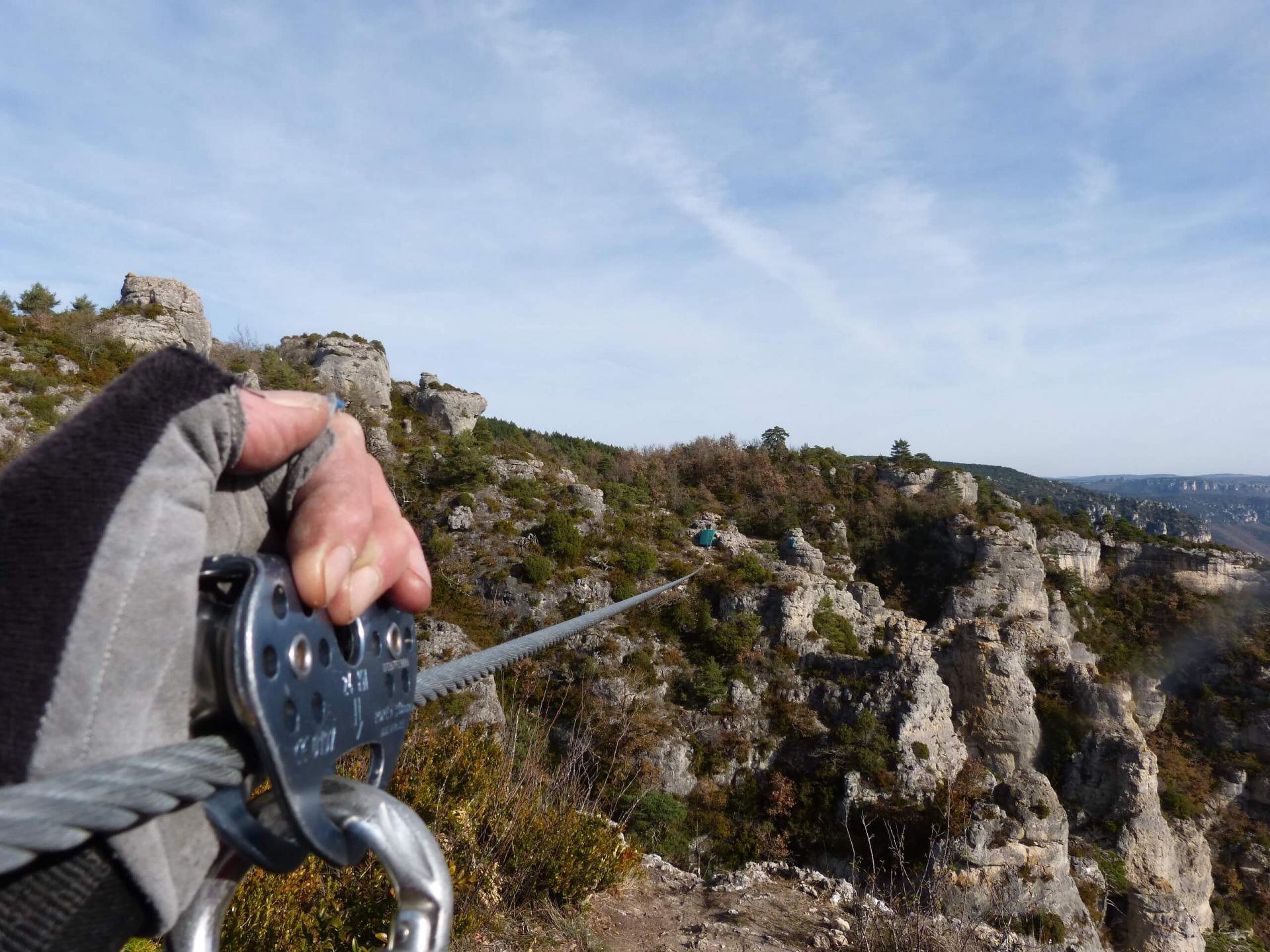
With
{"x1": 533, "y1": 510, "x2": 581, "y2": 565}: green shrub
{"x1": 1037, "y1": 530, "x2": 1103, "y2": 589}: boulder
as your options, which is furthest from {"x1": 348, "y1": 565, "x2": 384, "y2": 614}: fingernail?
{"x1": 1037, "y1": 530, "x2": 1103, "y2": 589}: boulder

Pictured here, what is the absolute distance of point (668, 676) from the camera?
18.4 meters

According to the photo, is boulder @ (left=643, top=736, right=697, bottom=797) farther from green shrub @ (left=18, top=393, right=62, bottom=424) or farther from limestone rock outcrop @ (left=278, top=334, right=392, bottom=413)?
limestone rock outcrop @ (left=278, top=334, right=392, bottom=413)

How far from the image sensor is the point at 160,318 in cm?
2339

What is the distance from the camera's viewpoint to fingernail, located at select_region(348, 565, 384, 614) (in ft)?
2.49

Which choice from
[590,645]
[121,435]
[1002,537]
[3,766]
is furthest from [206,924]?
[1002,537]

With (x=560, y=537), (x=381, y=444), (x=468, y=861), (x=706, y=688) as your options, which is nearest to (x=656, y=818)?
(x=706, y=688)

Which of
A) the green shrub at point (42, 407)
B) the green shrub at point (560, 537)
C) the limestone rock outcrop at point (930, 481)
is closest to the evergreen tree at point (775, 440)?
the limestone rock outcrop at point (930, 481)

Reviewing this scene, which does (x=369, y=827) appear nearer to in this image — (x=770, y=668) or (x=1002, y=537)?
(x=770, y=668)

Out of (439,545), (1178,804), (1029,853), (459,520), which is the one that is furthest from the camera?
(459,520)

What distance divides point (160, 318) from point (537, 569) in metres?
15.4

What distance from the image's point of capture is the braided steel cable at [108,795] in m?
0.43

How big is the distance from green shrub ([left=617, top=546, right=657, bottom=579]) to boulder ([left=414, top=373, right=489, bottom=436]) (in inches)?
367

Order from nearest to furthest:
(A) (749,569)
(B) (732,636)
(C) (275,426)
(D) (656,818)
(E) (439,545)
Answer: (C) (275,426) < (D) (656,818) < (B) (732,636) < (E) (439,545) < (A) (749,569)

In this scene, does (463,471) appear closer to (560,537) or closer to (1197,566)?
(560,537)
